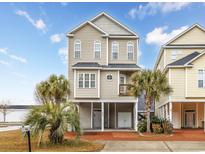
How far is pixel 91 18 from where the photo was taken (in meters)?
33.7

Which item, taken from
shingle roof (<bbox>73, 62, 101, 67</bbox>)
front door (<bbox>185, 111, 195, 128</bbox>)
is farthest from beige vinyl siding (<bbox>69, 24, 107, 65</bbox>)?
front door (<bbox>185, 111, 195, 128</bbox>)

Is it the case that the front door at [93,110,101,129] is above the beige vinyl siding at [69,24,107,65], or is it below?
below

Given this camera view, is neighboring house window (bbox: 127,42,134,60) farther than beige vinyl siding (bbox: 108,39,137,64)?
Yes

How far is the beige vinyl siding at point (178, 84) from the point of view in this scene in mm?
30875

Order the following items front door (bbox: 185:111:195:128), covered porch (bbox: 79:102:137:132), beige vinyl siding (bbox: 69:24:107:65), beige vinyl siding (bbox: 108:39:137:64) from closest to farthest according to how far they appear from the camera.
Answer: beige vinyl siding (bbox: 69:24:107:65) → beige vinyl siding (bbox: 108:39:137:64) → covered porch (bbox: 79:102:137:132) → front door (bbox: 185:111:195:128)

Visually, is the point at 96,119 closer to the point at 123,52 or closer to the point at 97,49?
the point at 97,49

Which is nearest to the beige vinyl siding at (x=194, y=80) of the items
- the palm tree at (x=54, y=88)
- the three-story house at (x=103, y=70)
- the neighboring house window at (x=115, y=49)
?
the three-story house at (x=103, y=70)

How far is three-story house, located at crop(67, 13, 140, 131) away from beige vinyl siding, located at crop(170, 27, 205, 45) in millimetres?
6812

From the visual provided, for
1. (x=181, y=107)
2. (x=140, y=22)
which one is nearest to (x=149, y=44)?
(x=140, y=22)

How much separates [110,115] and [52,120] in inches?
633

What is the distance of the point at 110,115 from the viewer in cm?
3375

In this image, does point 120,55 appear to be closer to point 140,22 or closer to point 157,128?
point 140,22

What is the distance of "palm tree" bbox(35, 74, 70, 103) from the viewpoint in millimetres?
31375

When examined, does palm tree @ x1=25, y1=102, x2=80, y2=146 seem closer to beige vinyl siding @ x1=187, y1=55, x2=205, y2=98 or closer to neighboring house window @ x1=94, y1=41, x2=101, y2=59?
neighboring house window @ x1=94, y1=41, x2=101, y2=59
